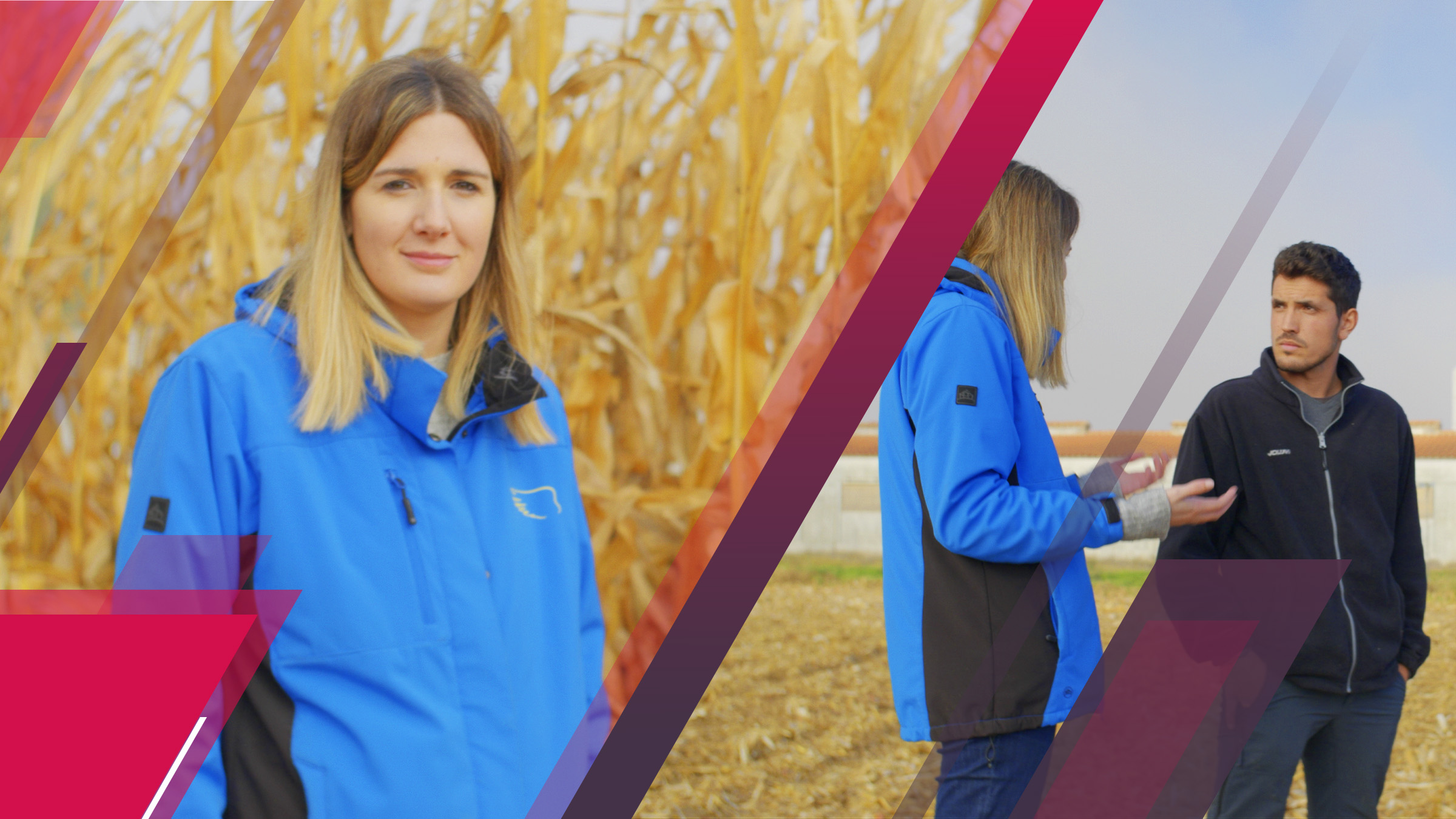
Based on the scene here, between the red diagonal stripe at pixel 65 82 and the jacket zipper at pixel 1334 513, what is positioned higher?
the jacket zipper at pixel 1334 513

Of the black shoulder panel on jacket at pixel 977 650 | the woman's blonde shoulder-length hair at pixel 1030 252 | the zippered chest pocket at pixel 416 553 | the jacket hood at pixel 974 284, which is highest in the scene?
the woman's blonde shoulder-length hair at pixel 1030 252

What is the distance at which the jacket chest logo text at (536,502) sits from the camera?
1261 mm

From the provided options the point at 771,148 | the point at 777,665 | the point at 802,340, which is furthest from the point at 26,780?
the point at 777,665

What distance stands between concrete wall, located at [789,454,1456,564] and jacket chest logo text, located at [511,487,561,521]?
13.1 feet

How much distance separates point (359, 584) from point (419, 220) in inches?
16.7

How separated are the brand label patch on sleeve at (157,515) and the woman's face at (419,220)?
1.11 ft

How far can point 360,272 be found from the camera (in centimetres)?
120

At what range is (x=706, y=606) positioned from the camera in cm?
204

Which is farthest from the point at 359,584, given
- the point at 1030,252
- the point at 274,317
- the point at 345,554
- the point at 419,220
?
the point at 1030,252

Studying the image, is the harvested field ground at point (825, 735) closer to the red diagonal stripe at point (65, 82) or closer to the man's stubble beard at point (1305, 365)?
the man's stubble beard at point (1305, 365)

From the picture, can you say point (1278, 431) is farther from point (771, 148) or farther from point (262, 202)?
point (262, 202)

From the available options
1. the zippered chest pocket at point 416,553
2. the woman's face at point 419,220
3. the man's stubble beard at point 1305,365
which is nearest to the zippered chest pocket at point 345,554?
the zippered chest pocket at point 416,553

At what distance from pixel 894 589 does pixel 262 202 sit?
180cm

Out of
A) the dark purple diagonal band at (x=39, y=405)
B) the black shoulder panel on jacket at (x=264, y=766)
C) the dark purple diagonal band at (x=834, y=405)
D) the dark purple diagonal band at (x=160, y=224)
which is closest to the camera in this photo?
the black shoulder panel on jacket at (x=264, y=766)
